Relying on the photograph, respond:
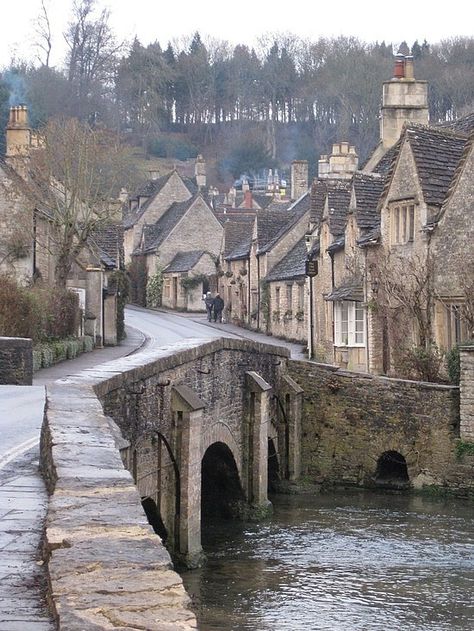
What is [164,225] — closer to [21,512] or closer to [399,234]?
[399,234]

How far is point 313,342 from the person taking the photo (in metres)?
46.9

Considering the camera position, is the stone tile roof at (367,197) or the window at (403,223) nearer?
the window at (403,223)

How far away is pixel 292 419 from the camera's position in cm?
3369

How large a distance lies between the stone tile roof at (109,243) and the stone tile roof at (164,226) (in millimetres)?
18080

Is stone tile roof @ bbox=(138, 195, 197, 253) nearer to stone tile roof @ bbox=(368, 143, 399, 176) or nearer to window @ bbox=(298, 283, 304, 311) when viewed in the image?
window @ bbox=(298, 283, 304, 311)

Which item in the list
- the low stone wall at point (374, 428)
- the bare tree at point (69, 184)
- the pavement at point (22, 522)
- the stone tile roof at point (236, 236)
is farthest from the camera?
the stone tile roof at point (236, 236)

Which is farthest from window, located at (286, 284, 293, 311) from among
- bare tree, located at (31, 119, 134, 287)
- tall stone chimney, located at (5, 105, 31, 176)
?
tall stone chimney, located at (5, 105, 31, 176)

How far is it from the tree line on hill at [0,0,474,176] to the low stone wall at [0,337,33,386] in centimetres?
7084

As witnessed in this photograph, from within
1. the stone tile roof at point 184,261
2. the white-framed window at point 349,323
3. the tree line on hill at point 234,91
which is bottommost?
the white-framed window at point 349,323

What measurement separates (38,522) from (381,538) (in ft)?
54.1

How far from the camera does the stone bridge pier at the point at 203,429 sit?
806 inches

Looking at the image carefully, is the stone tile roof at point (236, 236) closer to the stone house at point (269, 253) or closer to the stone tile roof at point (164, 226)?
the stone house at point (269, 253)

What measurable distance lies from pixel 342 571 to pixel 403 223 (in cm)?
1439

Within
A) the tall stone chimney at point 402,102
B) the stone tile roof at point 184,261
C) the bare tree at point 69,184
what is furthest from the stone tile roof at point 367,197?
the stone tile roof at point 184,261
